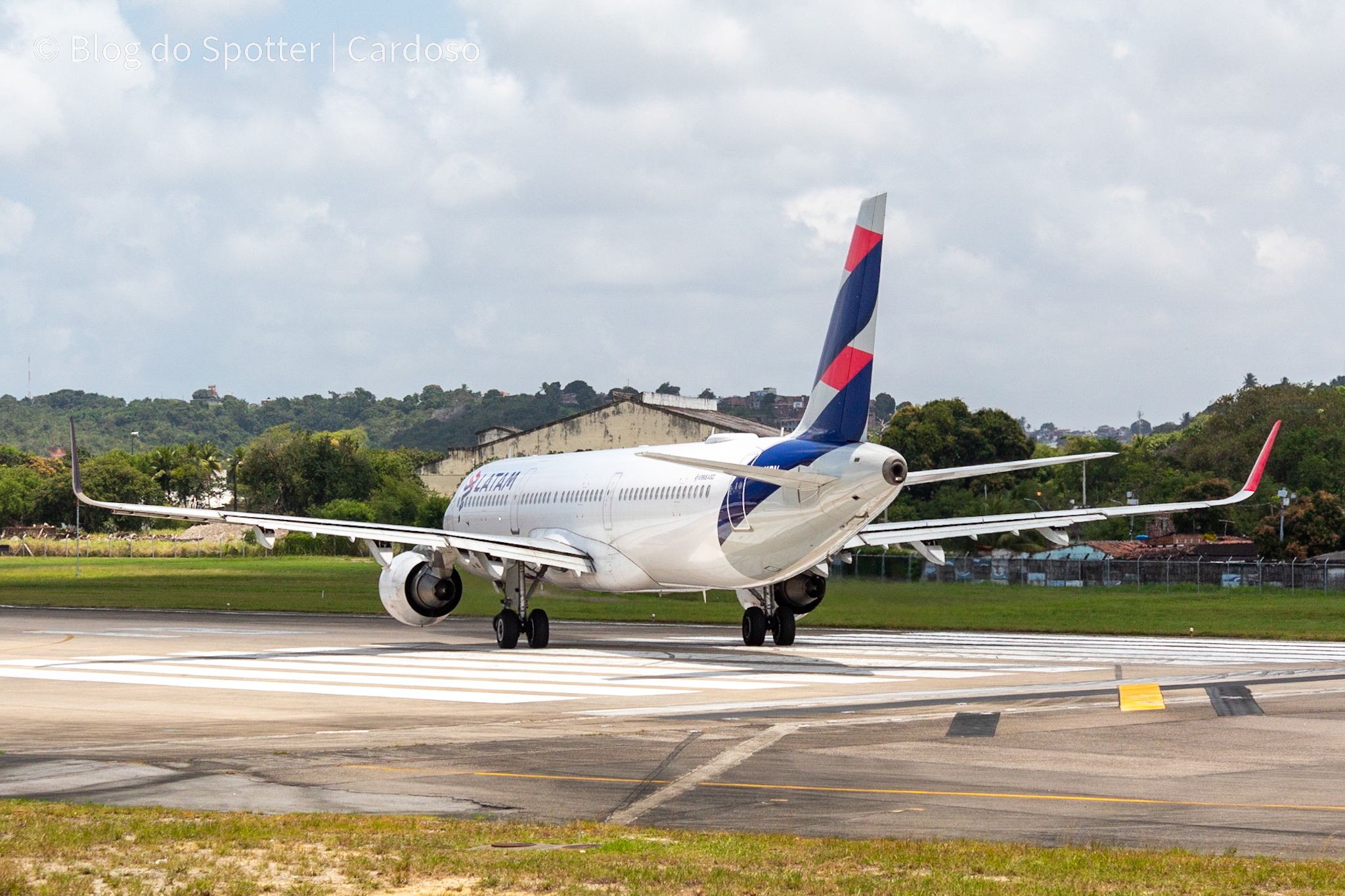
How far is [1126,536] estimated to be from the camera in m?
102

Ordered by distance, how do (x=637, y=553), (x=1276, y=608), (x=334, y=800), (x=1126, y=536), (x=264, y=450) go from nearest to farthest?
(x=334, y=800)
(x=637, y=553)
(x=1276, y=608)
(x=1126, y=536)
(x=264, y=450)

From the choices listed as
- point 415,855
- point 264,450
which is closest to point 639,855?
point 415,855

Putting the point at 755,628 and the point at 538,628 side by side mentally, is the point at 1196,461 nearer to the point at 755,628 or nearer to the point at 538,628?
the point at 755,628

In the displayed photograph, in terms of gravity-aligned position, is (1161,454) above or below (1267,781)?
above

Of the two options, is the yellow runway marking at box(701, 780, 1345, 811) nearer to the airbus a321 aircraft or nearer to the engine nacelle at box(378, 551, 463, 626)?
the airbus a321 aircraft

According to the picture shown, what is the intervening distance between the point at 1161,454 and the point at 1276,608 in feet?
255

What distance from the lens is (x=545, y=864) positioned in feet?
28.5

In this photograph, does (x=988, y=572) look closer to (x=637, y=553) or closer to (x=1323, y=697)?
(x=637, y=553)

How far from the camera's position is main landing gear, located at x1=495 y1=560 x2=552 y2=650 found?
30234mm

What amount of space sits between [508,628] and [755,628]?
200 inches

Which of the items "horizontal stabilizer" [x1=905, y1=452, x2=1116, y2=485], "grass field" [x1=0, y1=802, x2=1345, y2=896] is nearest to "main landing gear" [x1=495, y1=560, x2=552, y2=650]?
"horizontal stabilizer" [x1=905, y1=452, x2=1116, y2=485]

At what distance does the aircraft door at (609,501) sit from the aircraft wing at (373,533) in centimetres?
85

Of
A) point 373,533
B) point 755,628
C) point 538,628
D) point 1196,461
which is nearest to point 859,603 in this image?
point 755,628

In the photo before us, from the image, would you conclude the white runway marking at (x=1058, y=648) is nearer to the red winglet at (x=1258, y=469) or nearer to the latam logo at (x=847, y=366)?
the red winglet at (x=1258, y=469)
